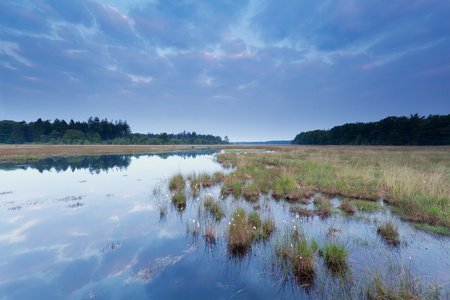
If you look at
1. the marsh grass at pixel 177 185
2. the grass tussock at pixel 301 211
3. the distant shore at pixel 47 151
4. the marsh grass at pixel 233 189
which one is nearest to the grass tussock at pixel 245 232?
the grass tussock at pixel 301 211

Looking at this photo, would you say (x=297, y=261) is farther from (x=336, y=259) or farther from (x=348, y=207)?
(x=348, y=207)

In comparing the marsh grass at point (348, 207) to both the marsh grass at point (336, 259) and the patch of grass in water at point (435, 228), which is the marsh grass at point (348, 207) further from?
the marsh grass at point (336, 259)

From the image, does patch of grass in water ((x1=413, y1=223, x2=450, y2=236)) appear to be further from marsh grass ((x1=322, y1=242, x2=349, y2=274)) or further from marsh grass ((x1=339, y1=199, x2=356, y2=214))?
marsh grass ((x1=322, y1=242, x2=349, y2=274))

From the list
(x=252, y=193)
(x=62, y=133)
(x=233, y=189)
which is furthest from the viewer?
(x=62, y=133)

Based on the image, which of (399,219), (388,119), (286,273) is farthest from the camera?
(388,119)

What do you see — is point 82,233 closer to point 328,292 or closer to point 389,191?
point 328,292

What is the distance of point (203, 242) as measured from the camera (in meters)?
6.50

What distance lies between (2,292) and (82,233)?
291 centimetres

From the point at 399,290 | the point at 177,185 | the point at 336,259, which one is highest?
the point at 399,290

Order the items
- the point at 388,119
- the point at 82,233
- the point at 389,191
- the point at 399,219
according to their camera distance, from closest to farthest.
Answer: the point at 82,233 < the point at 399,219 < the point at 389,191 < the point at 388,119

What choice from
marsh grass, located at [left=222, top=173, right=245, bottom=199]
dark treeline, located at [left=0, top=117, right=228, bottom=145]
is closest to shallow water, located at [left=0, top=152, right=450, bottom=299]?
marsh grass, located at [left=222, top=173, right=245, bottom=199]

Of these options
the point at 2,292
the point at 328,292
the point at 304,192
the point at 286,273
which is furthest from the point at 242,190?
the point at 2,292

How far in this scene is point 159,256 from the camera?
18.7 ft

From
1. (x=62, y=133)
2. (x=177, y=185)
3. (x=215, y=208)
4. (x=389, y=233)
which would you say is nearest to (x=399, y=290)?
(x=389, y=233)
